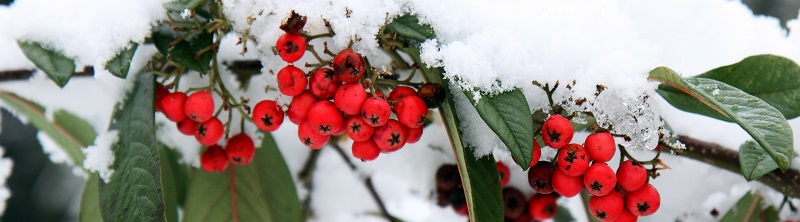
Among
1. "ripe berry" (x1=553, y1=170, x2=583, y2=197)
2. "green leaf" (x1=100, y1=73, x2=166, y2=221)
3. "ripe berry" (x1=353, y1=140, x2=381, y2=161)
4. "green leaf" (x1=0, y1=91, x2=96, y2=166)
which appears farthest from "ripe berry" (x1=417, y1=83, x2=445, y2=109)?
"green leaf" (x1=0, y1=91, x2=96, y2=166)

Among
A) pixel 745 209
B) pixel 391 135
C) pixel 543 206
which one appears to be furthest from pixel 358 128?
pixel 745 209

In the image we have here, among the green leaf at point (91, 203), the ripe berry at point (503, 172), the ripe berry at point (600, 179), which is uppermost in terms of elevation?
the ripe berry at point (600, 179)

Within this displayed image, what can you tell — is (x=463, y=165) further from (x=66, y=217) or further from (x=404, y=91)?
(x=66, y=217)

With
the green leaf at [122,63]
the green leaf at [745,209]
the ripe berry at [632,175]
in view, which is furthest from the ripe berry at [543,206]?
the green leaf at [122,63]

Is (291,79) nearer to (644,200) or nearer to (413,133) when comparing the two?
(413,133)

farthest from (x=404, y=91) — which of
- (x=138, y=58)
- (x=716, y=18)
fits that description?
(x=716, y=18)

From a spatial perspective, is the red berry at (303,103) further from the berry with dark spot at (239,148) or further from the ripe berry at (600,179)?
the ripe berry at (600,179)
